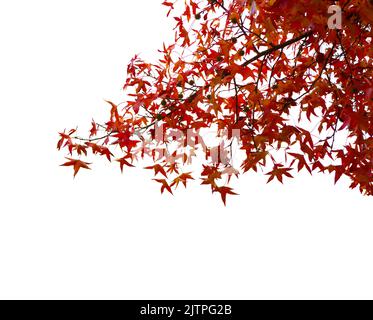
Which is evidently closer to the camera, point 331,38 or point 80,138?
point 331,38

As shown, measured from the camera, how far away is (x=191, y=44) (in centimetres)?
281

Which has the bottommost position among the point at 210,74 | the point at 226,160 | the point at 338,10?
the point at 226,160

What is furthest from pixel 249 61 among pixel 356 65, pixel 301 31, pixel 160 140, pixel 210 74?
pixel 356 65

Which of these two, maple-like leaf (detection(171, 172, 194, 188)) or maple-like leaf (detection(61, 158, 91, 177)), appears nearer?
maple-like leaf (detection(61, 158, 91, 177))

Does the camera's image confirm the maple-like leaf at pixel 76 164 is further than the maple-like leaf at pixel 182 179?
No

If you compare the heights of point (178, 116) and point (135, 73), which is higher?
point (135, 73)

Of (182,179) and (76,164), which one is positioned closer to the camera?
(76,164)

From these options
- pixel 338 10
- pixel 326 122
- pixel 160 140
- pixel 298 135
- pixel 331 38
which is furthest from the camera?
pixel 326 122

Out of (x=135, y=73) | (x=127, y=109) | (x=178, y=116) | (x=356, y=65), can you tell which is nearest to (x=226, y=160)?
(x=178, y=116)

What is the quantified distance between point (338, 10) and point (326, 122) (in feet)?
4.75

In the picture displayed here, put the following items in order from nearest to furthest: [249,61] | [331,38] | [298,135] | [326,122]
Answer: [331,38]
[298,135]
[249,61]
[326,122]

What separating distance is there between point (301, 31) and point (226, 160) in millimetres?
843

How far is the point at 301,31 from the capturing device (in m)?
2.61

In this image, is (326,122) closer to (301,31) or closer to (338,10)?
(301,31)
